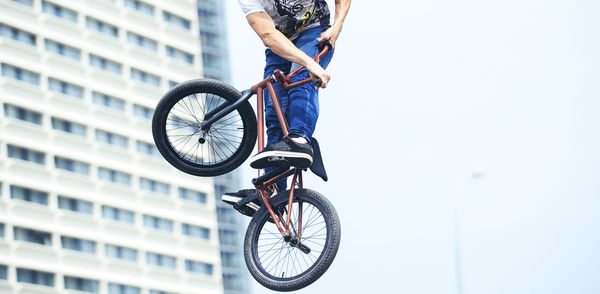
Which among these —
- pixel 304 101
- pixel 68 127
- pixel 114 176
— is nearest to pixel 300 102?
pixel 304 101

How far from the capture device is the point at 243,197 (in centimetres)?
957

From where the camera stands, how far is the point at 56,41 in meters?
93.9

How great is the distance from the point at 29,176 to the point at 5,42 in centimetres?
1323

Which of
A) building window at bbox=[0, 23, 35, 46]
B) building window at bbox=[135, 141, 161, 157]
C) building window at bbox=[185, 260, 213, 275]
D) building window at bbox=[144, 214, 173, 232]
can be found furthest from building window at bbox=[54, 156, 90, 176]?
building window at bbox=[185, 260, 213, 275]

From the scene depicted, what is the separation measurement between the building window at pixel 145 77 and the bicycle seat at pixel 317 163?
307 ft

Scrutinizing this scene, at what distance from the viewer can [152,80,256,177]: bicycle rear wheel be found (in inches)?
360

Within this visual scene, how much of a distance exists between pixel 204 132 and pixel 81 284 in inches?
3258

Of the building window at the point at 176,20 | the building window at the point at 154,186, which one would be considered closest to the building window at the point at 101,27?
the building window at the point at 176,20

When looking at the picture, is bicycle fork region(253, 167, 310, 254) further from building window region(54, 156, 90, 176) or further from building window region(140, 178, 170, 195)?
building window region(140, 178, 170, 195)

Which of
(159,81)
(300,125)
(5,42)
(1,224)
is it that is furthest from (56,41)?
(300,125)

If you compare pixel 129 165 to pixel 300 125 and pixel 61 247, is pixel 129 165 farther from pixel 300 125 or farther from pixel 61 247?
pixel 300 125

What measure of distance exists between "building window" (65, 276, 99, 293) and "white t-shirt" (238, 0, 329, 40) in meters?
82.1

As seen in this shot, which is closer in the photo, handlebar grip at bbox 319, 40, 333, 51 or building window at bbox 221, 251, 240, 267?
handlebar grip at bbox 319, 40, 333, 51

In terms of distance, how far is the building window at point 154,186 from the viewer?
98062 millimetres
